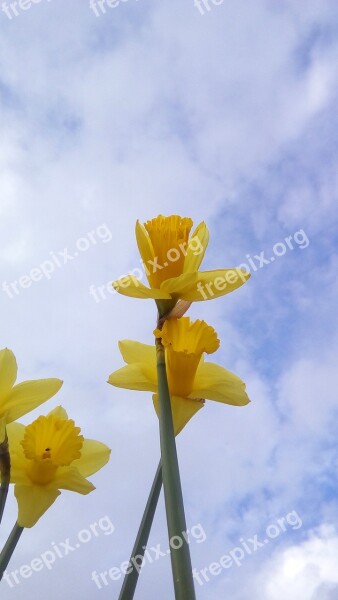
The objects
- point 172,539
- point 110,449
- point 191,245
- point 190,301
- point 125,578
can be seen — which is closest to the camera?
point 172,539

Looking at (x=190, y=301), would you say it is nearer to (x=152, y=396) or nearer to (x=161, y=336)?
(x=161, y=336)

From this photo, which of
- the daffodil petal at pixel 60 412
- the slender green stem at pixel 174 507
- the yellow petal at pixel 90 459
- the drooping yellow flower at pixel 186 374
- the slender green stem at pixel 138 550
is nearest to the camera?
the slender green stem at pixel 174 507

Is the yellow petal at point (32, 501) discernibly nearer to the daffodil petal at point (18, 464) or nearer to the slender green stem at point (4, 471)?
the daffodil petal at point (18, 464)

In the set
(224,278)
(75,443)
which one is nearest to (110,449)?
(75,443)

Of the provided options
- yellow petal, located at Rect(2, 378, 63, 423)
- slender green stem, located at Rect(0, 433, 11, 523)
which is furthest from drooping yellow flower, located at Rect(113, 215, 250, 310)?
slender green stem, located at Rect(0, 433, 11, 523)

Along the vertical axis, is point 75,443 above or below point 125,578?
above

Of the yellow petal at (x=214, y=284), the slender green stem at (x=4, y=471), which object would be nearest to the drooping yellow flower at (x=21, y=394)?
the slender green stem at (x=4, y=471)
